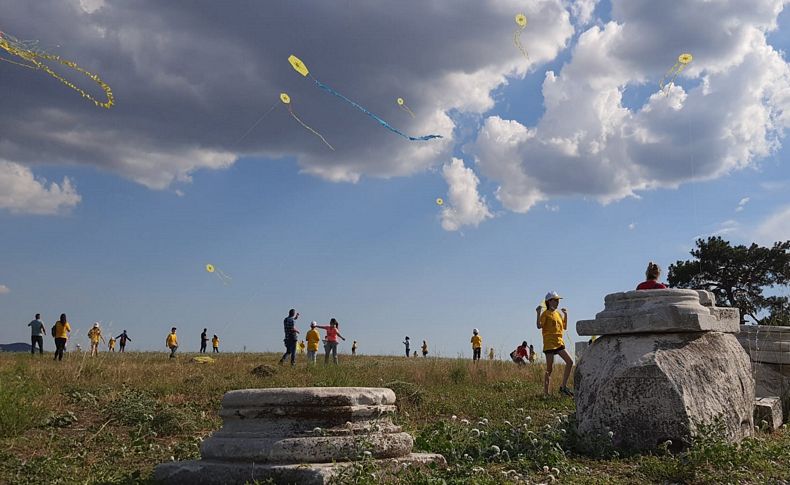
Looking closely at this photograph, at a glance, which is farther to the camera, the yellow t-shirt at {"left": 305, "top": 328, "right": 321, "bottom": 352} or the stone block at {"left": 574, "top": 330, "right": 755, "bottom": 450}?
the yellow t-shirt at {"left": 305, "top": 328, "right": 321, "bottom": 352}

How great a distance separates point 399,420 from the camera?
381 inches

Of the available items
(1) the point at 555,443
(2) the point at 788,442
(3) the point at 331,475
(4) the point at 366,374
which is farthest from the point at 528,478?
(4) the point at 366,374

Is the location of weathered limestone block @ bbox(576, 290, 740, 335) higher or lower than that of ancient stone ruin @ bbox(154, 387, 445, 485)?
higher

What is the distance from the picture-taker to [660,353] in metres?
7.31

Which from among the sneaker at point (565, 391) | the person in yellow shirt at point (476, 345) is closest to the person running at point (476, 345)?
the person in yellow shirt at point (476, 345)

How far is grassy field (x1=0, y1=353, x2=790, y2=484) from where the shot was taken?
6.25 m

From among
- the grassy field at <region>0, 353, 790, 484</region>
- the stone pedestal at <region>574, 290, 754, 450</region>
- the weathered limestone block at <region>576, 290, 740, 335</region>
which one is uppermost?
the weathered limestone block at <region>576, 290, 740, 335</region>

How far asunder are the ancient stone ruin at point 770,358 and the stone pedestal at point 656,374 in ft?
11.8

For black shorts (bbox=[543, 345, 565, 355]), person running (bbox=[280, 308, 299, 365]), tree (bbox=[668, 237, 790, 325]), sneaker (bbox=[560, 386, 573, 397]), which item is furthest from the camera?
tree (bbox=[668, 237, 790, 325])

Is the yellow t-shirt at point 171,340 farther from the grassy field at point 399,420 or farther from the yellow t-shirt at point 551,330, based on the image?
the yellow t-shirt at point 551,330

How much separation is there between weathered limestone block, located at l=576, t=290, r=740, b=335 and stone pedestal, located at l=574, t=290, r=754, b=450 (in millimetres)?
10

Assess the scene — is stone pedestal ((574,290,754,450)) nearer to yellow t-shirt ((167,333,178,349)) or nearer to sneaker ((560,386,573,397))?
sneaker ((560,386,573,397))

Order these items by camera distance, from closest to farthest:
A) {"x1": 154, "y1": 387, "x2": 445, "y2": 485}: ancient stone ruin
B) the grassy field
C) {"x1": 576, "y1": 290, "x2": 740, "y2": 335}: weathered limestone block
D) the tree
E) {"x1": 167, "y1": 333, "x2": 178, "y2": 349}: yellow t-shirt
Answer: {"x1": 154, "y1": 387, "x2": 445, "y2": 485}: ancient stone ruin, the grassy field, {"x1": 576, "y1": 290, "x2": 740, "y2": 335}: weathered limestone block, {"x1": 167, "y1": 333, "x2": 178, "y2": 349}: yellow t-shirt, the tree

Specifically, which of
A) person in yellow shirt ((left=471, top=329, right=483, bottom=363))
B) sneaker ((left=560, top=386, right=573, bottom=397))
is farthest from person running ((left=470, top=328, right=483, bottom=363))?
sneaker ((left=560, top=386, right=573, bottom=397))
